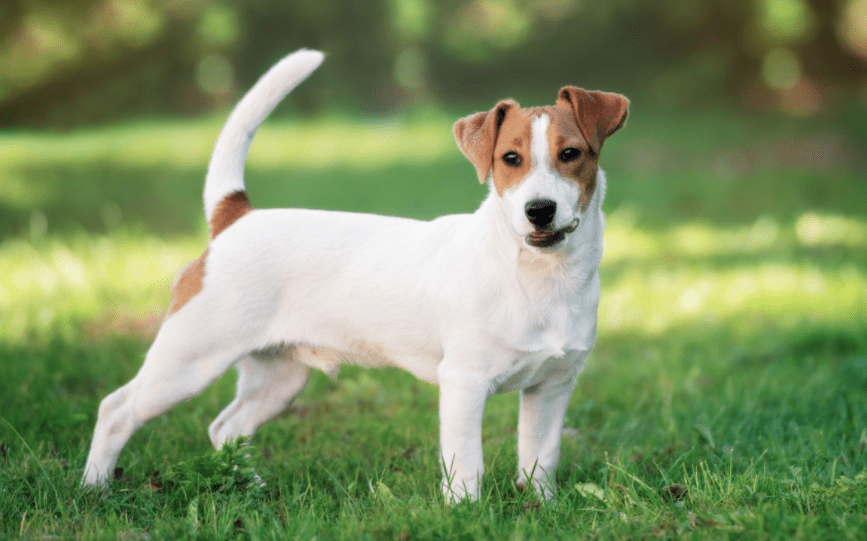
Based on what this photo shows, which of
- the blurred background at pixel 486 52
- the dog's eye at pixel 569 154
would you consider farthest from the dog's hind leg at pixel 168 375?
the blurred background at pixel 486 52

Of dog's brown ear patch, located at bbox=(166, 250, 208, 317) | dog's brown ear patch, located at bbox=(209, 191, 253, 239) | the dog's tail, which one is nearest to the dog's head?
the dog's tail

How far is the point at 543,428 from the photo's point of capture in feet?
11.0

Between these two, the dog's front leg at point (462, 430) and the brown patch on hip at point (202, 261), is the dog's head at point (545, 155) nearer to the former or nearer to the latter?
the dog's front leg at point (462, 430)

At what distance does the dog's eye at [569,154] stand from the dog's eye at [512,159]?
16 cm

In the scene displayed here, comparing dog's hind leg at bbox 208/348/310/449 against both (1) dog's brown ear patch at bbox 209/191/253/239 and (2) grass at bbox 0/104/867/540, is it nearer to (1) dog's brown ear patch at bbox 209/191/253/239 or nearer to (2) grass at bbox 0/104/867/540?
(2) grass at bbox 0/104/867/540

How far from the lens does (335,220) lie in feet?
11.4

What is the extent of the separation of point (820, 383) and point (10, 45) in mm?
10875

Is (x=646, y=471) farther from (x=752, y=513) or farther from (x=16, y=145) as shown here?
(x=16, y=145)

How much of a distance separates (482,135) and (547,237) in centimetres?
50

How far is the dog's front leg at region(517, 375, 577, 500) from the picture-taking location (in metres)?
3.31

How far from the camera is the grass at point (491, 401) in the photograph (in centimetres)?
289

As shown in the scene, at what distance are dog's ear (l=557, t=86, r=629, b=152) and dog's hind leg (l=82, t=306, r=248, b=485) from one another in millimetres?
1619

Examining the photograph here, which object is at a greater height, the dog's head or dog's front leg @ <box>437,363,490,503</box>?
the dog's head

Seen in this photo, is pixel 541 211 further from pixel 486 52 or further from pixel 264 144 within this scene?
pixel 486 52
